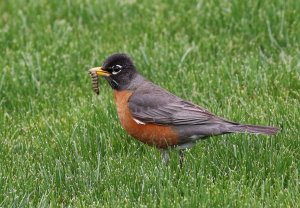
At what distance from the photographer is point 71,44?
27.5 ft

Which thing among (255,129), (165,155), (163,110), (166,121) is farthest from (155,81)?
(255,129)

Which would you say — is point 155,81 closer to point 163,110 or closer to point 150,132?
point 163,110

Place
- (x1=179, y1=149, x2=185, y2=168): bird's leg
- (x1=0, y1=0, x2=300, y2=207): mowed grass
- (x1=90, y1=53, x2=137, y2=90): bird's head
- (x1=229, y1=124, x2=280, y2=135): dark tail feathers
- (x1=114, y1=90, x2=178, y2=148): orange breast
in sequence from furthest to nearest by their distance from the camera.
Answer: (x1=90, y1=53, x2=137, y2=90): bird's head
(x1=114, y1=90, x2=178, y2=148): orange breast
(x1=179, y1=149, x2=185, y2=168): bird's leg
(x1=229, y1=124, x2=280, y2=135): dark tail feathers
(x1=0, y1=0, x2=300, y2=207): mowed grass

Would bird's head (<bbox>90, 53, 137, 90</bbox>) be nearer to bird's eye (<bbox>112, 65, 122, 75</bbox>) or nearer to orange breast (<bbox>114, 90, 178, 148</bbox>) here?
bird's eye (<bbox>112, 65, 122, 75</bbox>)

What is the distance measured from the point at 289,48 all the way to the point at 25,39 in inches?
117

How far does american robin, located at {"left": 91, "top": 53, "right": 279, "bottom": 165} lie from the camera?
575cm

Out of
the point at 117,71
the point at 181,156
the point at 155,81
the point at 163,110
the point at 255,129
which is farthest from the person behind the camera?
the point at 155,81

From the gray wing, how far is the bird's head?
0.19 meters

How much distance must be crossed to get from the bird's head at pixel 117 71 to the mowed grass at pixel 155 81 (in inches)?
12.9

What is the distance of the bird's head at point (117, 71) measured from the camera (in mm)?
6410

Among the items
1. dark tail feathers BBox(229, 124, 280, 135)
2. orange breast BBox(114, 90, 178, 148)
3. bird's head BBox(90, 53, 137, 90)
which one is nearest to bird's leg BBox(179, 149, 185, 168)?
orange breast BBox(114, 90, 178, 148)

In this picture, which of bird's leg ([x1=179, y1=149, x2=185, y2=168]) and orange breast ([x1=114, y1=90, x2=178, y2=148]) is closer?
bird's leg ([x1=179, y1=149, x2=185, y2=168])

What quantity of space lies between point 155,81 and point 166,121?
1.61 m

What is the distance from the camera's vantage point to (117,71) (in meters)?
6.44
